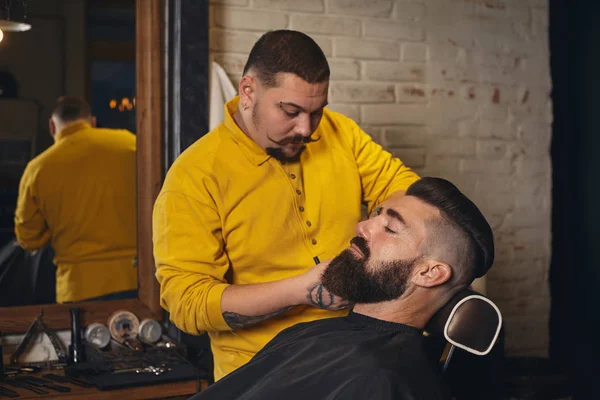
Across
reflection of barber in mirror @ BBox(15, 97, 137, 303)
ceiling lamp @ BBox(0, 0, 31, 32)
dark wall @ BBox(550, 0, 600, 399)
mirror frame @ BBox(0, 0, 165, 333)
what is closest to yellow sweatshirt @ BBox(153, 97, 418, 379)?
mirror frame @ BBox(0, 0, 165, 333)

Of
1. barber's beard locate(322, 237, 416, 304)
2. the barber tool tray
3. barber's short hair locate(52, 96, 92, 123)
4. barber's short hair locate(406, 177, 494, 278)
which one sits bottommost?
the barber tool tray

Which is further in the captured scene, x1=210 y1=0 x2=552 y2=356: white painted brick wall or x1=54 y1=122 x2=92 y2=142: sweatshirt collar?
x1=210 y1=0 x2=552 y2=356: white painted brick wall

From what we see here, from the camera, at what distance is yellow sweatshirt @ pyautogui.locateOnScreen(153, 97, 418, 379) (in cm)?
201

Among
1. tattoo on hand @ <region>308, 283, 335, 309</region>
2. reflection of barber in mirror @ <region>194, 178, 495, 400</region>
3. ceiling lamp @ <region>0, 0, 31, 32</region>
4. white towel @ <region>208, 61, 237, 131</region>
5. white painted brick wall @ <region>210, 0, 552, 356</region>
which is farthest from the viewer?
white painted brick wall @ <region>210, 0, 552, 356</region>

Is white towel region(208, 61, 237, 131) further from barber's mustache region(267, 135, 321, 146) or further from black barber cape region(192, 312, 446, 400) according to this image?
black barber cape region(192, 312, 446, 400)

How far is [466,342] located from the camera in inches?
63.0

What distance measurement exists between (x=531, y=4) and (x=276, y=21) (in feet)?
3.97

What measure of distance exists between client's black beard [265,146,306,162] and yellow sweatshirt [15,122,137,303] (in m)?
0.74

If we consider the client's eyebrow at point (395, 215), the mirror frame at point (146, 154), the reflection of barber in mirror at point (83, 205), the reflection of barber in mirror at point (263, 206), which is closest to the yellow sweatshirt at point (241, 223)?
the reflection of barber in mirror at point (263, 206)

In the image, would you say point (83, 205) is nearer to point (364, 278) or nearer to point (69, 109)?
point (69, 109)

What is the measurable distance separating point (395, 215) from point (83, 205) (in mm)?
1249

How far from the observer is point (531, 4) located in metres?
3.22

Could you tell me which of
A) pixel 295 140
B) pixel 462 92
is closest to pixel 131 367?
pixel 295 140

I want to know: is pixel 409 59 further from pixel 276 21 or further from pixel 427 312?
pixel 427 312
